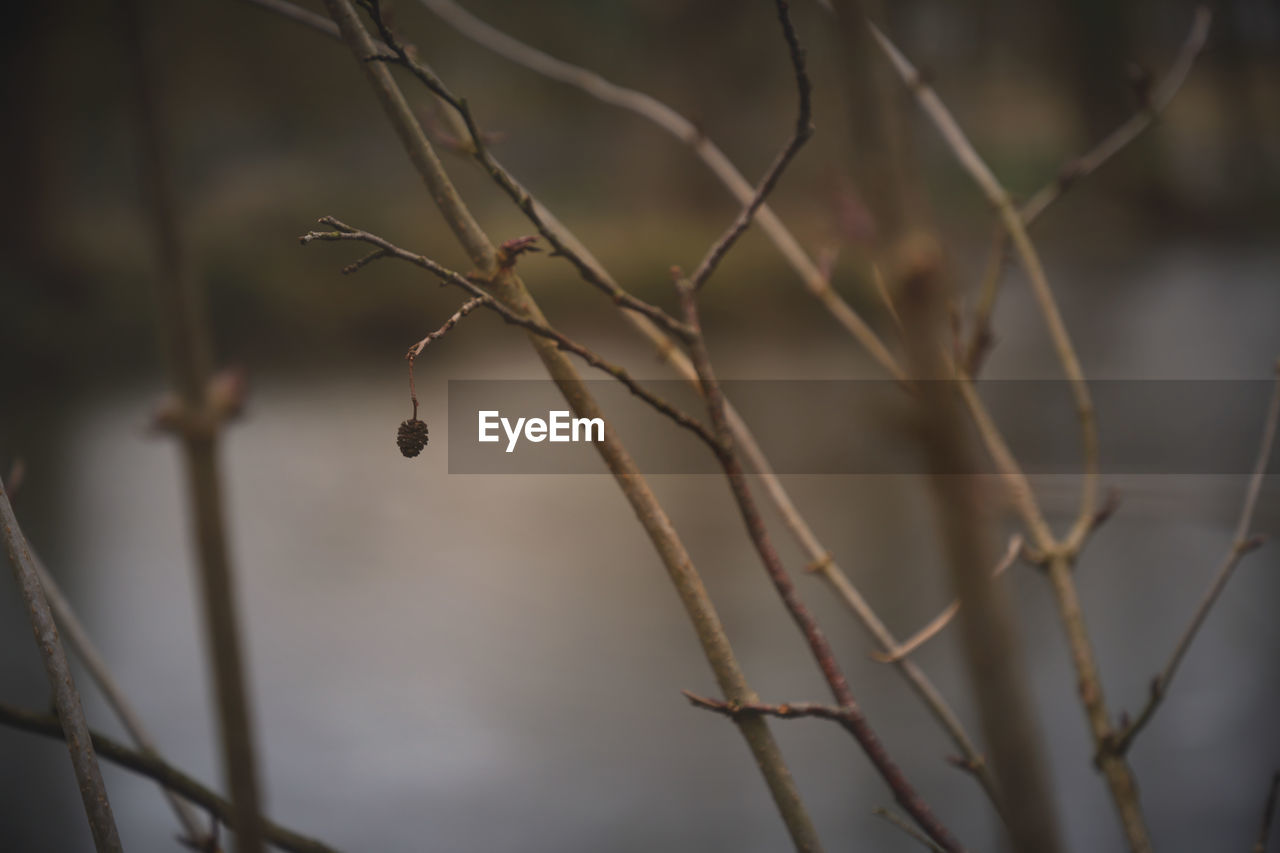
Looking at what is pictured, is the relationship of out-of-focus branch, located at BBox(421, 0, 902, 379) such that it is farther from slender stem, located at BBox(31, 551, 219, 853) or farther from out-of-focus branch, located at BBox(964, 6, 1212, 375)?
slender stem, located at BBox(31, 551, 219, 853)

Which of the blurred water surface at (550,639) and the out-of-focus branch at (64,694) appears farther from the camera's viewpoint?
the blurred water surface at (550,639)

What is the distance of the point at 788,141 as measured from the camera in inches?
5.3

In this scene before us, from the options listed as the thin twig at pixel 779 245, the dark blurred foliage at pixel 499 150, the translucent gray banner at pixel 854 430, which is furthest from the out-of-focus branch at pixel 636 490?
the dark blurred foliage at pixel 499 150

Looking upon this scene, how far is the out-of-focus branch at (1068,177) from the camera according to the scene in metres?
0.21

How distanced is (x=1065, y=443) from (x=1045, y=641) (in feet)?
0.52

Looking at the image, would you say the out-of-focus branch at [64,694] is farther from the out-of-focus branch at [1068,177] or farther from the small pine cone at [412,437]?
the out-of-focus branch at [1068,177]

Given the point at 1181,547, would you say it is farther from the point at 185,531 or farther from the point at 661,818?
the point at 185,531

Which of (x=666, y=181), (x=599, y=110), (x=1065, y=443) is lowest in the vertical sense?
(x=1065, y=443)

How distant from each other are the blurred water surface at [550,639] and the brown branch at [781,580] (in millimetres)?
177

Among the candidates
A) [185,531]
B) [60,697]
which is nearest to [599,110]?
[185,531]

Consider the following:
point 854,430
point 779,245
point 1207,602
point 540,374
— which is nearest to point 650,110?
point 779,245

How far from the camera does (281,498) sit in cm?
99

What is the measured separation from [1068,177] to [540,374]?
1.88 feet

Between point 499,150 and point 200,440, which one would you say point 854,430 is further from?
point 499,150
